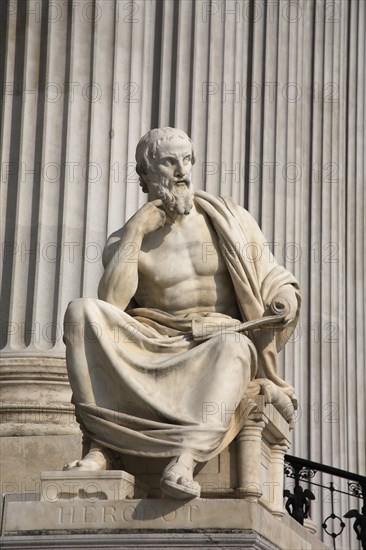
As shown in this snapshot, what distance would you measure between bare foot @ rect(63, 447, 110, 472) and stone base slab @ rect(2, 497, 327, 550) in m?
0.26

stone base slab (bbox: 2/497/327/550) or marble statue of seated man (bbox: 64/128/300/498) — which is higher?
marble statue of seated man (bbox: 64/128/300/498)

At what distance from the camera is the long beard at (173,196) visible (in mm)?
9320

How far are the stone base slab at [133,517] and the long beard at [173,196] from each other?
6.73 feet

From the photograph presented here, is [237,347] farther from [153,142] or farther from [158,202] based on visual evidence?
[153,142]

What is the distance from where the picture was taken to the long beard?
367 inches

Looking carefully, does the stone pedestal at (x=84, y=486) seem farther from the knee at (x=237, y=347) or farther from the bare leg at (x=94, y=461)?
the knee at (x=237, y=347)

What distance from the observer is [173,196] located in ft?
30.6

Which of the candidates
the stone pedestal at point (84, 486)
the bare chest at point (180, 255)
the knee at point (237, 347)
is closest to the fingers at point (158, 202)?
the bare chest at point (180, 255)

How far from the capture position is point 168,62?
13852 mm

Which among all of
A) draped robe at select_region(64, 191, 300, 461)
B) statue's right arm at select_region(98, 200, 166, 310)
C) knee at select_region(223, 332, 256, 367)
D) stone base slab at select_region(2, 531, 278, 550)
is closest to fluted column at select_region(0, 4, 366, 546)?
statue's right arm at select_region(98, 200, 166, 310)

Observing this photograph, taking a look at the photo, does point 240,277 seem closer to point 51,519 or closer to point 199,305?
point 199,305

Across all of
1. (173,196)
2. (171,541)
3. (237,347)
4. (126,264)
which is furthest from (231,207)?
(171,541)

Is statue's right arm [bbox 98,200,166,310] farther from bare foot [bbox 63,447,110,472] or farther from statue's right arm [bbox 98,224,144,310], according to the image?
bare foot [bbox 63,447,110,472]

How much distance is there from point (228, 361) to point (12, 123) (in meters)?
4.98
